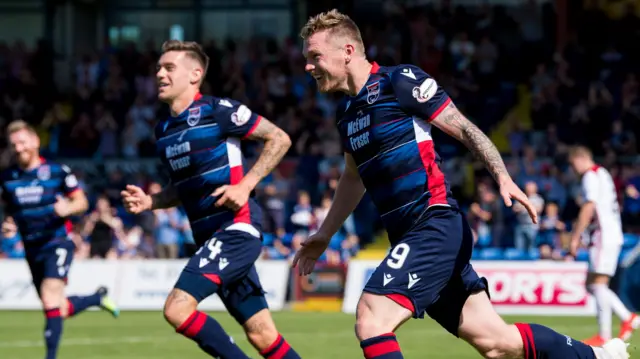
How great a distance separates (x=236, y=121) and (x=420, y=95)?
246cm

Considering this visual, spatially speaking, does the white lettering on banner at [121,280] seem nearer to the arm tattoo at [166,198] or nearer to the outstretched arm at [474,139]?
the arm tattoo at [166,198]

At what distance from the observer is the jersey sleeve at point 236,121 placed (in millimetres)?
8680

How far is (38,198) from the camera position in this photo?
1148cm

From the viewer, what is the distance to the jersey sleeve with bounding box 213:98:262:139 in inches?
342

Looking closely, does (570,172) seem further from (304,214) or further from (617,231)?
(617,231)

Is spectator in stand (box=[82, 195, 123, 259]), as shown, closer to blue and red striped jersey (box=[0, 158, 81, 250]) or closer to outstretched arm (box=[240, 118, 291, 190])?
blue and red striped jersey (box=[0, 158, 81, 250])

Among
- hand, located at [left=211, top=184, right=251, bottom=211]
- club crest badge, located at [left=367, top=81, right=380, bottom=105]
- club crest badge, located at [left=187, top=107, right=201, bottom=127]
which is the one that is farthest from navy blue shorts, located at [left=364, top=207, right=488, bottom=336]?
club crest badge, located at [left=187, top=107, right=201, bottom=127]

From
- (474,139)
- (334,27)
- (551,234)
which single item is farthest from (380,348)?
(551,234)

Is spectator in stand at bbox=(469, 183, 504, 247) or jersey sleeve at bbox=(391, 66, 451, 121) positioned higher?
jersey sleeve at bbox=(391, 66, 451, 121)

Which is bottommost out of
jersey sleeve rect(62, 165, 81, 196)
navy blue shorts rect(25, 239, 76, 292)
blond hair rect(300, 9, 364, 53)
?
navy blue shorts rect(25, 239, 76, 292)

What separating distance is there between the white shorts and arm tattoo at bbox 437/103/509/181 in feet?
23.9

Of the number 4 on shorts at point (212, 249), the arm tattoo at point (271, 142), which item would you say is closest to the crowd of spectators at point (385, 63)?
the arm tattoo at point (271, 142)

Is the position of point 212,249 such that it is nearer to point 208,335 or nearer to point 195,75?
point 208,335

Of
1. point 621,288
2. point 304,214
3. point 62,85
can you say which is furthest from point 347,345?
point 62,85
